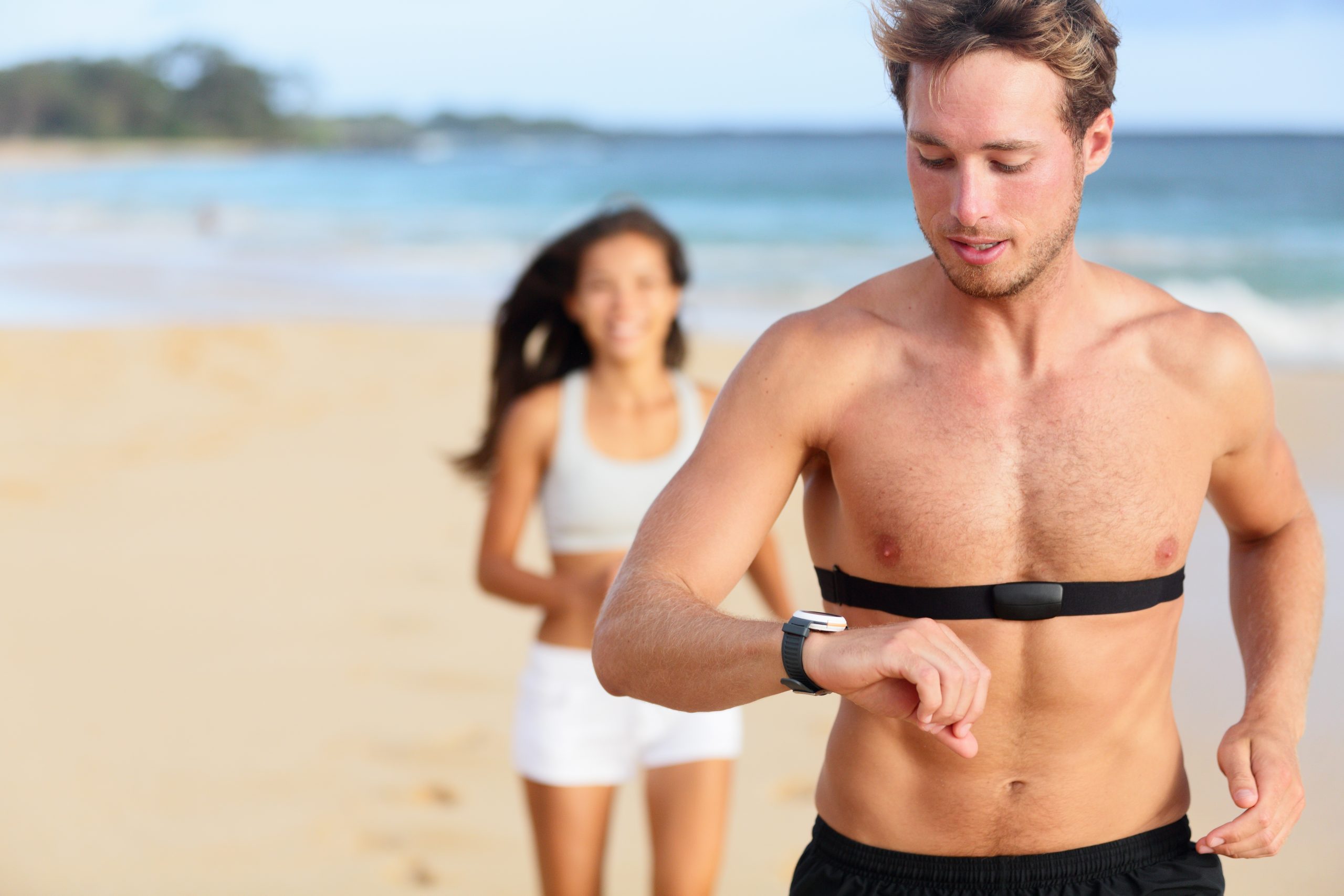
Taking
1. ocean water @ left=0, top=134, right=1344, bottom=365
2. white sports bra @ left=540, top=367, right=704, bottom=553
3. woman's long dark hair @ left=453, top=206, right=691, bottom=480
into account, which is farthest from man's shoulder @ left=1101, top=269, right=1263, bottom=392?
ocean water @ left=0, top=134, right=1344, bottom=365

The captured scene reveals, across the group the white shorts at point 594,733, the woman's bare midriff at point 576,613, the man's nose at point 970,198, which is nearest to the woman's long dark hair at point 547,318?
the woman's bare midriff at point 576,613

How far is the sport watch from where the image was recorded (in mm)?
1820

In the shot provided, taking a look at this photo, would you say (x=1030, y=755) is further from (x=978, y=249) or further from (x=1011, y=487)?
(x=978, y=249)

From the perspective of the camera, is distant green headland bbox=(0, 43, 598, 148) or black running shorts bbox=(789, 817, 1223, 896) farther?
distant green headland bbox=(0, 43, 598, 148)

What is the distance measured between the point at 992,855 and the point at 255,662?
513 cm

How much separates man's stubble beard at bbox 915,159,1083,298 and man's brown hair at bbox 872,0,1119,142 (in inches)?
4.4

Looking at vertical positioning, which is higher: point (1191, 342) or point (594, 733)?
point (1191, 342)

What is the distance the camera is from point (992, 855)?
238cm

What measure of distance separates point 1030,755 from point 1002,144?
104cm

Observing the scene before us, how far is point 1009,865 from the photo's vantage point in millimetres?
Answer: 2371

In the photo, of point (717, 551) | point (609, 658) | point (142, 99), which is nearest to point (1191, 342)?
point (717, 551)

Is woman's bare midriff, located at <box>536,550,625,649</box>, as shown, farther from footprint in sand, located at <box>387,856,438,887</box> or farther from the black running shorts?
footprint in sand, located at <box>387,856,438,887</box>

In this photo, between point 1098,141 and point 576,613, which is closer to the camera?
point 1098,141

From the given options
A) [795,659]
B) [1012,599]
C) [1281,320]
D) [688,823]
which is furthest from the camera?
[1281,320]
